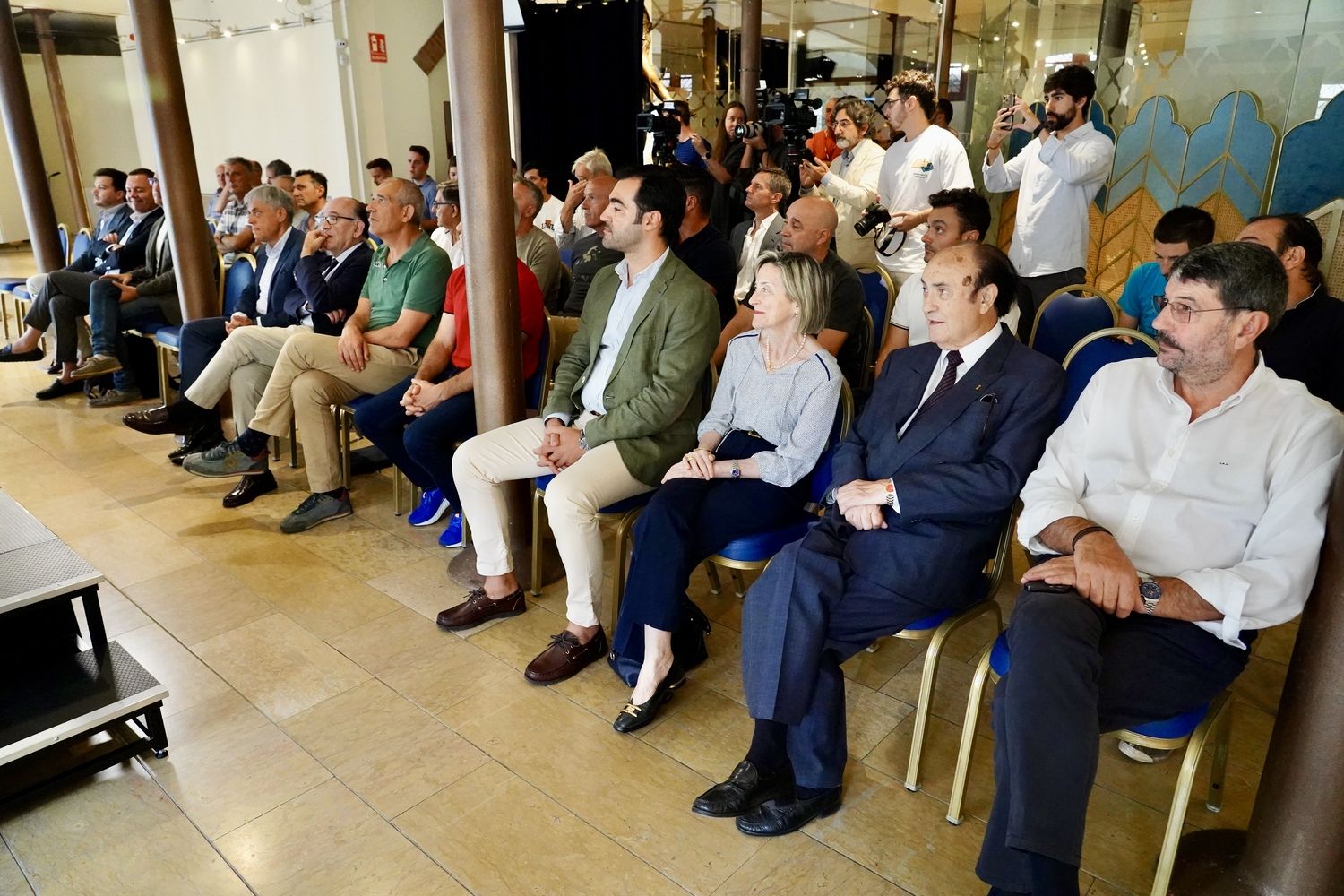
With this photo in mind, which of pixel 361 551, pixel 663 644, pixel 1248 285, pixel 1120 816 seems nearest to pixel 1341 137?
pixel 1248 285

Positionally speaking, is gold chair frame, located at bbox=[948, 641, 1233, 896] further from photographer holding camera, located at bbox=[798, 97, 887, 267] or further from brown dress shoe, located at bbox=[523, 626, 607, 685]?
photographer holding camera, located at bbox=[798, 97, 887, 267]

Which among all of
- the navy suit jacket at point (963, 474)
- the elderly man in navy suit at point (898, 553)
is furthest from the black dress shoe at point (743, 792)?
the navy suit jacket at point (963, 474)

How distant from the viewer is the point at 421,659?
256 cm

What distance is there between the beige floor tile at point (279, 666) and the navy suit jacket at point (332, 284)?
1.39 meters

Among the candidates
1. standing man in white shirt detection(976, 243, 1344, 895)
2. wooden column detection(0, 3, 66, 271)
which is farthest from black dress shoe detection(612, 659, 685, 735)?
wooden column detection(0, 3, 66, 271)

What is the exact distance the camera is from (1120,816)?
193cm

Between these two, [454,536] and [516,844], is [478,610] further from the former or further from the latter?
[516,844]

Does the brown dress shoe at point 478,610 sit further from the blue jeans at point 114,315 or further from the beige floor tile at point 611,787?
the blue jeans at point 114,315

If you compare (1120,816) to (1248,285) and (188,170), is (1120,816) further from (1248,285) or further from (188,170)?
(188,170)

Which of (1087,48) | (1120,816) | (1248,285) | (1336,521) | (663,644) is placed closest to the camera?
(1336,521)

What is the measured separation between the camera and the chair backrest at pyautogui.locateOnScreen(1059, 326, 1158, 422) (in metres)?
2.26

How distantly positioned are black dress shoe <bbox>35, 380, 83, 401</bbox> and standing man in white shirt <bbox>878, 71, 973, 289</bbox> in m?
4.70

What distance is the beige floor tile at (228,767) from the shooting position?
1.98m

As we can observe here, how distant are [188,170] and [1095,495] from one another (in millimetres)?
4180
